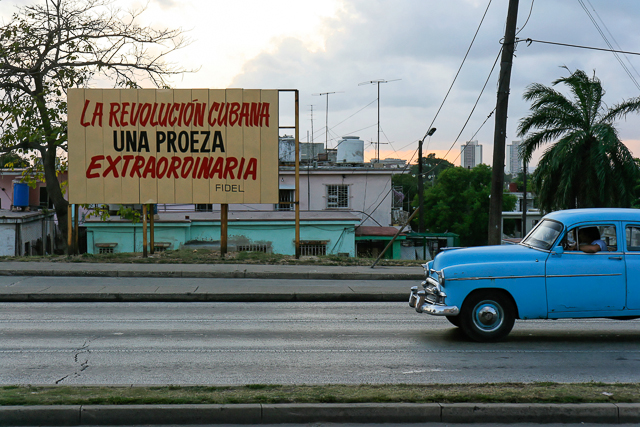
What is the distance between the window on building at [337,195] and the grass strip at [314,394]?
32.7m

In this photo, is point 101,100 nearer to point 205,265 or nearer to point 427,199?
point 205,265

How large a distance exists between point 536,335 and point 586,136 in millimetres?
16774

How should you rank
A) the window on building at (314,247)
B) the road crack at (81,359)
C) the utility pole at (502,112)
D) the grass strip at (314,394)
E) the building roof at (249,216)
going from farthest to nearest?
1. the window on building at (314,247)
2. the building roof at (249,216)
3. the utility pole at (502,112)
4. the road crack at (81,359)
5. the grass strip at (314,394)

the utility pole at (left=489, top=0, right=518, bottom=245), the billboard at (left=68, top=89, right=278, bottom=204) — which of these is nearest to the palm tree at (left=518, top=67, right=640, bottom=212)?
the utility pole at (left=489, top=0, right=518, bottom=245)

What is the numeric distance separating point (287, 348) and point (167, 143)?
12182mm

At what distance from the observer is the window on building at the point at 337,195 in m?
38.9

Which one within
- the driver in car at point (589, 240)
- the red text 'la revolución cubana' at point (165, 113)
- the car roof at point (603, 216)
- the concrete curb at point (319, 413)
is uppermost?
the red text 'la revolución cubana' at point (165, 113)

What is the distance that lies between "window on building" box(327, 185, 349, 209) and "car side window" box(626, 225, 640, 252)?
30149 mm

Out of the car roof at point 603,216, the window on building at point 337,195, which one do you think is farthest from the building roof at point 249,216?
the car roof at point 603,216

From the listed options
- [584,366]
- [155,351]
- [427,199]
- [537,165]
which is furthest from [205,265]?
[427,199]

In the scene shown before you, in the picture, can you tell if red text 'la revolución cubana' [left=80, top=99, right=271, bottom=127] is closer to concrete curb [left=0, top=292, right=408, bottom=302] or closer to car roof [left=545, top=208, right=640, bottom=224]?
concrete curb [left=0, top=292, right=408, bottom=302]

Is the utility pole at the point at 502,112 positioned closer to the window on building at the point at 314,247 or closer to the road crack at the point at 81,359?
the window on building at the point at 314,247

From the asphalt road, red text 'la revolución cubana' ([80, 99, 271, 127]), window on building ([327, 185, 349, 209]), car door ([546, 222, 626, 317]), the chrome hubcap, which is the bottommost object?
the asphalt road

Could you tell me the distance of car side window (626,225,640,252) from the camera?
8.91 meters
